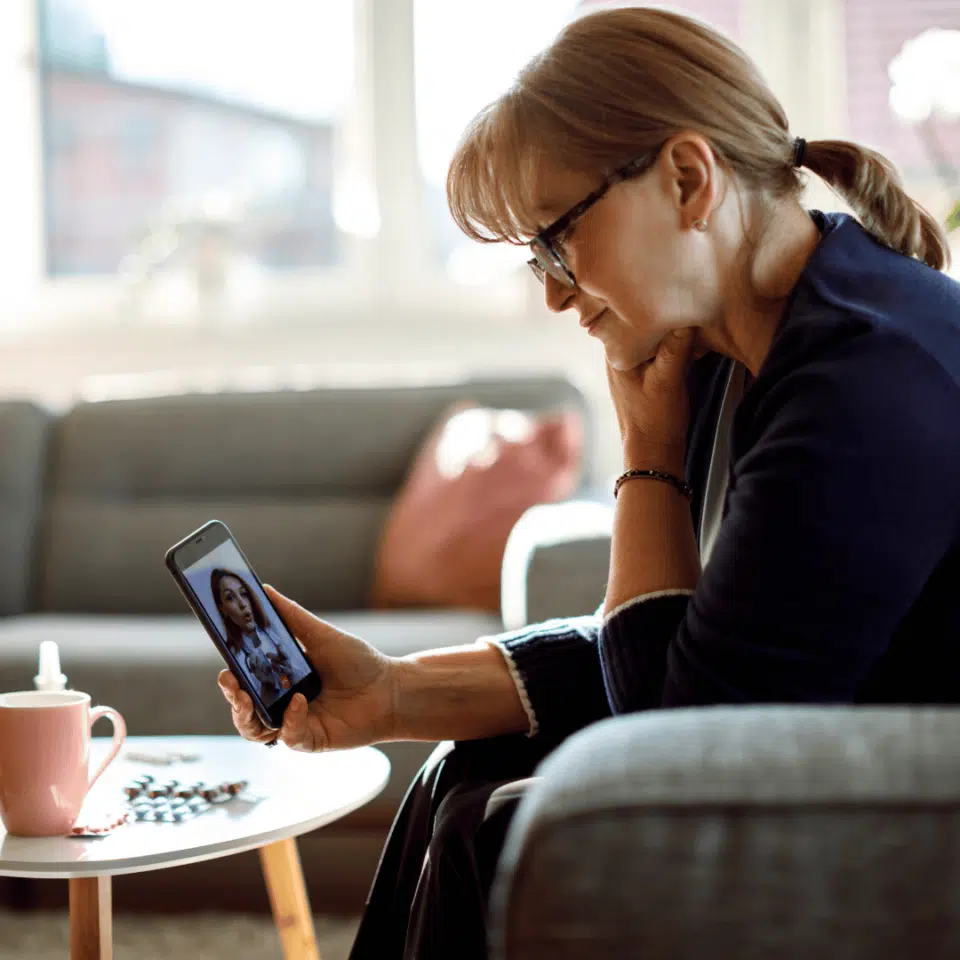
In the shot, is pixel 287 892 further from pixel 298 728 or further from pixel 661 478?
pixel 661 478

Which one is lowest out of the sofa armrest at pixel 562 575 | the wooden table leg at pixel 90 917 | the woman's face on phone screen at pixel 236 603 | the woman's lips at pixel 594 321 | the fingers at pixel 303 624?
the wooden table leg at pixel 90 917

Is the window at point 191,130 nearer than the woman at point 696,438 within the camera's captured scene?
No

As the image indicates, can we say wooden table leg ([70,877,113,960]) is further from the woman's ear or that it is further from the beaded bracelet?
the woman's ear

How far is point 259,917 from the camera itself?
1.99 meters

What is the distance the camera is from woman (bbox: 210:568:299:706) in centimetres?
113

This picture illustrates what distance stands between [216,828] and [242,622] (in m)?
0.17

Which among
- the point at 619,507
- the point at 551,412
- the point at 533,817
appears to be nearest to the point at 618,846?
the point at 533,817

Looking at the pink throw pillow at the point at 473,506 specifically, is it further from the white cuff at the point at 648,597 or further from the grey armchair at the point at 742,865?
the grey armchair at the point at 742,865

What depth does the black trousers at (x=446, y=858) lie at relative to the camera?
0.91 meters

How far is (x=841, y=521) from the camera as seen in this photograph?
80 centimetres

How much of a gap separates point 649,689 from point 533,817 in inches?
17.0

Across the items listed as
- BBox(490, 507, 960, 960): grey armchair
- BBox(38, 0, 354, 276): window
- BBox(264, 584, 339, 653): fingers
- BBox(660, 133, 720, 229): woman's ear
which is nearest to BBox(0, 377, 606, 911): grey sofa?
BBox(38, 0, 354, 276): window

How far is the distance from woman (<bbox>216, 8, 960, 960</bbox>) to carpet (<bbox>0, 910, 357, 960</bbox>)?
2.57 feet

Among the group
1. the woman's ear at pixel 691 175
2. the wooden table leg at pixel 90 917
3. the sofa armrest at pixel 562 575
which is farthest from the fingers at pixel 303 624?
the sofa armrest at pixel 562 575
